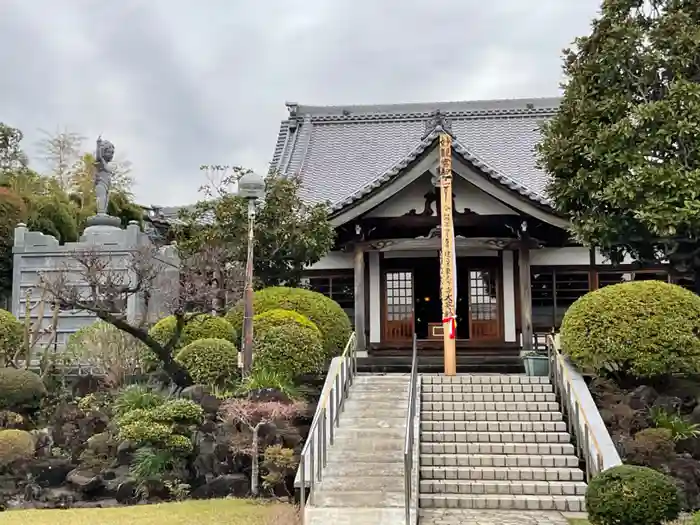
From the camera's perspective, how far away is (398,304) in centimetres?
1855

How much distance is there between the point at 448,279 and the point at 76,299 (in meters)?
6.67

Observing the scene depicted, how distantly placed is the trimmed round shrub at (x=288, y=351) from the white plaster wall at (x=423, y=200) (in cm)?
511

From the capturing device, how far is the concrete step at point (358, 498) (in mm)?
9086

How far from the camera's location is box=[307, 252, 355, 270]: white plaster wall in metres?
18.7

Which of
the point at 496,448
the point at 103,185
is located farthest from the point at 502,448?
the point at 103,185

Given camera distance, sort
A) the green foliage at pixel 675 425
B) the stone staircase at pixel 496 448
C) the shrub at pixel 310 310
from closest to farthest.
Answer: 1. the stone staircase at pixel 496 448
2. the green foliage at pixel 675 425
3. the shrub at pixel 310 310

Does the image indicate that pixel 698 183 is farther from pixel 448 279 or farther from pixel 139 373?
pixel 139 373

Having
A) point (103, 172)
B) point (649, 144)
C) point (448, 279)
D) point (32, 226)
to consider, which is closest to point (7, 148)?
point (32, 226)

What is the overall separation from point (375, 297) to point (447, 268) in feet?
16.7

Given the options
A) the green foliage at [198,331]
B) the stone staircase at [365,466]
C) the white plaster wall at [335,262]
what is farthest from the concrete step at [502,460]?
the white plaster wall at [335,262]

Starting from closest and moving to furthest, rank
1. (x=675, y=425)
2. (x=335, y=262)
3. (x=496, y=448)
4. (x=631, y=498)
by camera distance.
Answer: (x=631, y=498) → (x=675, y=425) → (x=496, y=448) → (x=335, y=262)

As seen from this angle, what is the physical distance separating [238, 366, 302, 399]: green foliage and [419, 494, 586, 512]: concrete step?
10.6 ft

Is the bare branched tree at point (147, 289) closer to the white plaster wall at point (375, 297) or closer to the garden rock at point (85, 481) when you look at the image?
the garden rock at point (85, 481)

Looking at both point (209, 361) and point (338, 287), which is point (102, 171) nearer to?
point (338, 287)
